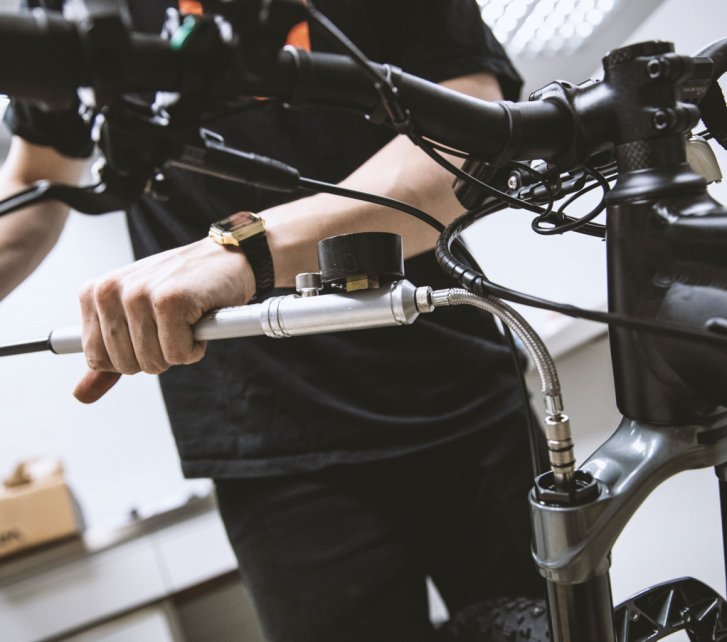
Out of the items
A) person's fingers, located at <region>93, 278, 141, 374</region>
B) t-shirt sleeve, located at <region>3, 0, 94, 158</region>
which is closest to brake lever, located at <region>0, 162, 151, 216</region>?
t-shirt sleeve, located at <region>3, 0, 94, 158</region>

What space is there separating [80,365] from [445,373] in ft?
4.96

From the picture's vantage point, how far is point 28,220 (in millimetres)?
736

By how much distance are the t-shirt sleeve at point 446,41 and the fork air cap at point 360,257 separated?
0.36 m

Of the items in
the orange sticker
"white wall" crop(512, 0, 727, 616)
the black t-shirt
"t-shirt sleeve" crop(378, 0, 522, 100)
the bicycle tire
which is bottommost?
"white wall" crop(512, 0, 727, 616)

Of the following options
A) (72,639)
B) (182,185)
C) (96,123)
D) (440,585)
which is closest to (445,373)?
(440,585)

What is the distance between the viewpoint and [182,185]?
2.32 ft

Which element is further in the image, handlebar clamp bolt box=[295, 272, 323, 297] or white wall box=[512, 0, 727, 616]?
white wall box=[512, 0, 727, 616]

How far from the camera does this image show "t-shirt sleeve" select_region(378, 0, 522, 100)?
0.61 meters

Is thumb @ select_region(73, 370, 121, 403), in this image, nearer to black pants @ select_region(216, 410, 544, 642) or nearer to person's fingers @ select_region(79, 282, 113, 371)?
person's fingers @ select_region(79, 282, 113, 371)

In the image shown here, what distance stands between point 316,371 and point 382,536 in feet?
0.69

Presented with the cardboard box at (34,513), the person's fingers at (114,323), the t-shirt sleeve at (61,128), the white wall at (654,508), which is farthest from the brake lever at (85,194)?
the cardboard box at (34,513)

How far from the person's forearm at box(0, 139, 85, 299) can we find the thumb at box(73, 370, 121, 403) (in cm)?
32

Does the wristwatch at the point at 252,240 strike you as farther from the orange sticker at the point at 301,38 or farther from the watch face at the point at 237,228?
the orange sticker at the point at 301,38

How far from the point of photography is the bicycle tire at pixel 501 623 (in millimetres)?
513
